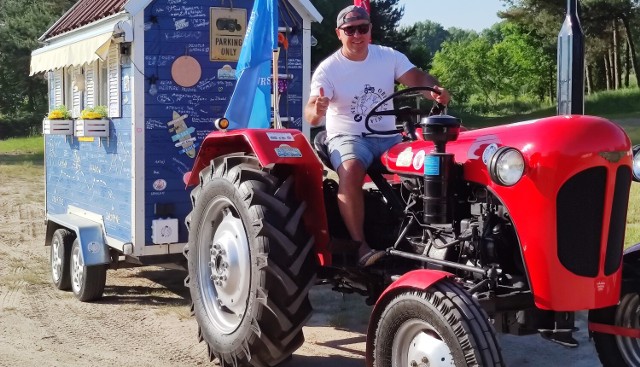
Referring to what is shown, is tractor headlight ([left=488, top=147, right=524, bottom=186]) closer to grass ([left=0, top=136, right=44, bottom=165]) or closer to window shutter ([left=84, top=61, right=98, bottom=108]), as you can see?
window shutter ([left=84, top=61, right=98, bottom=108])

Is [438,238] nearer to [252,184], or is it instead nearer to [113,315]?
[252,184]

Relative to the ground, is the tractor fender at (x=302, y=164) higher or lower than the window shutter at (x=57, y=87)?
lower

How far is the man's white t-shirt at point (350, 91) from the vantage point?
4.85m

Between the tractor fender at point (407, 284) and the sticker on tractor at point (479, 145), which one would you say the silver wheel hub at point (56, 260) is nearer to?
the tractor fender at point (407, 284)

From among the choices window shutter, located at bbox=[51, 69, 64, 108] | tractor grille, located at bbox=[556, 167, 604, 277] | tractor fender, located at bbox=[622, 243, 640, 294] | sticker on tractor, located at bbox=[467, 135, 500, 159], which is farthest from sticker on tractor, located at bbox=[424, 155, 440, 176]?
window shutter, located at bbox=[51, 69, 64, 108]

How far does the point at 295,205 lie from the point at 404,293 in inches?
44.6

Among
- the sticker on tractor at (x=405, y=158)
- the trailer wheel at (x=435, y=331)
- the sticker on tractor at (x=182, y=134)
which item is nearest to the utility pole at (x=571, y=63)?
the sticker on tractor at (x=405, y=158)

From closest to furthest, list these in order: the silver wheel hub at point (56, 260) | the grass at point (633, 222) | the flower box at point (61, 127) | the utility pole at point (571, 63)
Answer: the utility pole at point (571, 63) → the silver wheel hub at point (56, 260) → the flower box at point (61, 127) → the grass at point (633, 222)

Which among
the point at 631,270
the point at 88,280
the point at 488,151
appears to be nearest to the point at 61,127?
the point at 88,280

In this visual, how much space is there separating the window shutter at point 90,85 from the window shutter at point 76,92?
0.40 ft

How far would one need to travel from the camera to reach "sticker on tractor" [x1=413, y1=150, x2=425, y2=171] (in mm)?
4086

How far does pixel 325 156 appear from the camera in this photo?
16.1 ft

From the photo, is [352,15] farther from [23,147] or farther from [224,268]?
[23,147]

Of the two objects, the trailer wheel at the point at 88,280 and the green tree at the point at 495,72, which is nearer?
the trailer wheel at the point at 88,280
